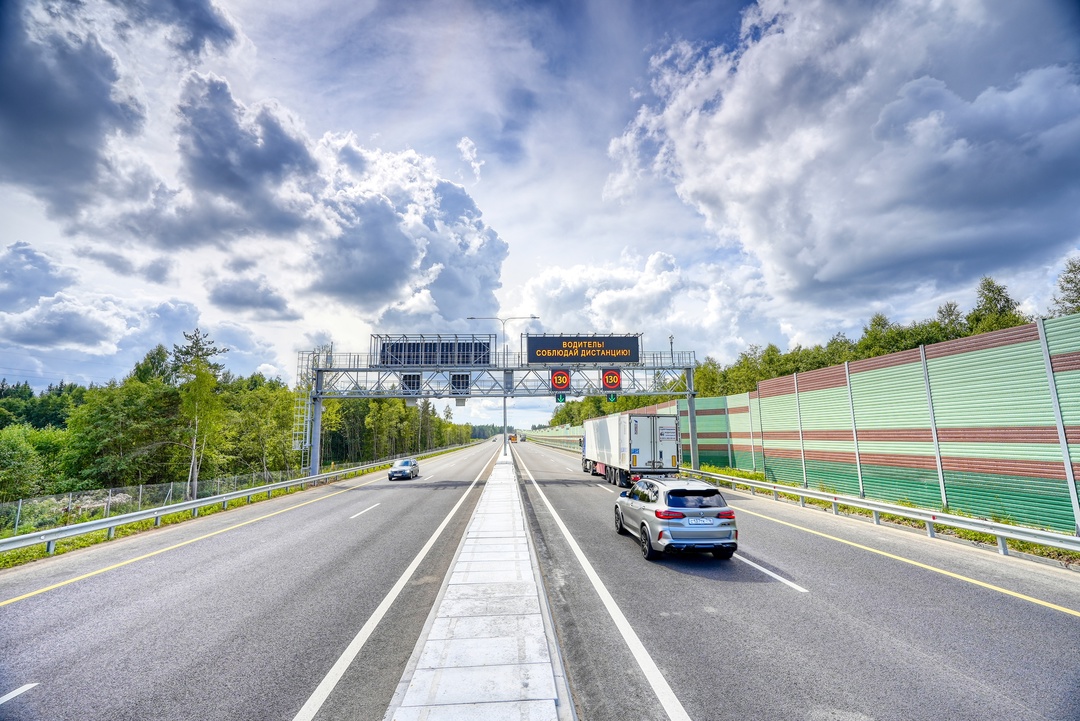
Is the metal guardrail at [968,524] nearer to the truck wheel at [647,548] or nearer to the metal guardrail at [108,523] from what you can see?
the truck wheel at [647,548]

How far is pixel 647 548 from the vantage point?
32.5 feet

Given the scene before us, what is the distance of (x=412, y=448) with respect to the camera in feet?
334

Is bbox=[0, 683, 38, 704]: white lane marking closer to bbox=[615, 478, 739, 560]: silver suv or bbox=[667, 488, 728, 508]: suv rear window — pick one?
bbox=[615, 478, 739, 560]: silver suv

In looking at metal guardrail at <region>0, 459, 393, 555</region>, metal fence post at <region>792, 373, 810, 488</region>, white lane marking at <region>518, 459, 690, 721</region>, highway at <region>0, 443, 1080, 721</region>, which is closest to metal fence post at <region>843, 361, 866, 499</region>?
metal fence post at <region>792, 373, 810, 488</region>

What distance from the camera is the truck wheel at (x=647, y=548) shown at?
388 inches

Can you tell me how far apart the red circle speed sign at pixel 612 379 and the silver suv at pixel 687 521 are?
21.1m

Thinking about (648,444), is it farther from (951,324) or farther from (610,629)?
(951,324)

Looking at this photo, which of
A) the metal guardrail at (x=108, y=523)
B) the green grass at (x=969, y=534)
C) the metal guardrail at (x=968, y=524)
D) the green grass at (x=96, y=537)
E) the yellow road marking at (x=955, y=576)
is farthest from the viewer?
the green grass at (x=96, y=537)

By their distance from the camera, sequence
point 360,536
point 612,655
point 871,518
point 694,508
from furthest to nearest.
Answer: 1. point 871,518
2. point 360,536
3. point 694,508
4. point 612,655

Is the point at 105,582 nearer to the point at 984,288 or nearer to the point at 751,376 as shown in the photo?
the point at 751,376

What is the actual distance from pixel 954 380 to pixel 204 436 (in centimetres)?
3684

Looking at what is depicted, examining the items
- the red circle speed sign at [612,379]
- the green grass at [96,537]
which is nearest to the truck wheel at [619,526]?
the green grass at [96,537]

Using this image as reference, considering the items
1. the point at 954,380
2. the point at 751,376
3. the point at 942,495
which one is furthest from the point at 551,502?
the point at 751,376

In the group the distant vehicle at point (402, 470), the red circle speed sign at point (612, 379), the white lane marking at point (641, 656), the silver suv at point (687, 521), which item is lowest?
the distant vehicle at point (402, 470)
